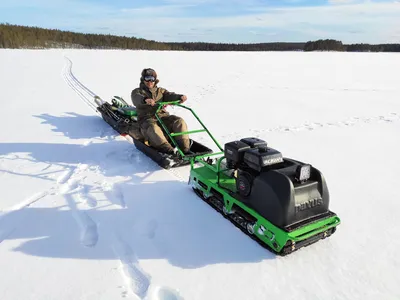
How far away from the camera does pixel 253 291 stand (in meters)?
2.82

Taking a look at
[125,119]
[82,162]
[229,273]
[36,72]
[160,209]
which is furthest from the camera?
[36,72]

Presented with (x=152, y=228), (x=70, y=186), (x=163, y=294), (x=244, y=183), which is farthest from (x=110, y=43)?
(x=163, y=294)

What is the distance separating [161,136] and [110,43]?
9005 cm

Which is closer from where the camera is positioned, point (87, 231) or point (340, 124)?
point (87, 231)

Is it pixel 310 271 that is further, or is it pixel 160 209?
pixel 160 209

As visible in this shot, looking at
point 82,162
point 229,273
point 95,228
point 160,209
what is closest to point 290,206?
point 229,273

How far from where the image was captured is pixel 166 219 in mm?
3859

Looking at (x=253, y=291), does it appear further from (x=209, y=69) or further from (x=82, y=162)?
(x=209, y=69)

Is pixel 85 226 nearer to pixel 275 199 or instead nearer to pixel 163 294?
pixel 163 294

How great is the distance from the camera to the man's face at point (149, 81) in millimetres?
5863

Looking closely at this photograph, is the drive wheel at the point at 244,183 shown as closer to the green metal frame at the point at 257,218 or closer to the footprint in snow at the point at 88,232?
the green metal frame at the point at 257,218

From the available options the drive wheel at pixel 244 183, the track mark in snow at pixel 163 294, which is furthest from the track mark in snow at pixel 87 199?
the drive wheel at pixel 244 183

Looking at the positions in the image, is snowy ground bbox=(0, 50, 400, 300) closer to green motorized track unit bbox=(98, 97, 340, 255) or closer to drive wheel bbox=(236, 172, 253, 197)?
green motorized track unit bbox=(98, 97, 340, 255)

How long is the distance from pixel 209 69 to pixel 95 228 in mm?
16828
